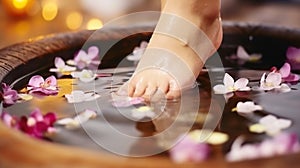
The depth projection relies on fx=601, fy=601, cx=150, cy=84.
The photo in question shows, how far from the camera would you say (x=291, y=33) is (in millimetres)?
1232

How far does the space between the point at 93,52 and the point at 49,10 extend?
1387 millimetres

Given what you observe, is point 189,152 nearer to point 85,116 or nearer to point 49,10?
point 85,116

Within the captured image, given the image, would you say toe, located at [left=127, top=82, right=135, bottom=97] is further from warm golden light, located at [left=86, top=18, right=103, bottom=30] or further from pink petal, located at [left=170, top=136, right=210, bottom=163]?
warm golden light, located at [left=86, top=18, right=103, bottom=30]

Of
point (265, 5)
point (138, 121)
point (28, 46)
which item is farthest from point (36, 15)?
point (138, 121)

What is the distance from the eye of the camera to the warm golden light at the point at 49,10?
7.89 feet

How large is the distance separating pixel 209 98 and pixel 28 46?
0.39m

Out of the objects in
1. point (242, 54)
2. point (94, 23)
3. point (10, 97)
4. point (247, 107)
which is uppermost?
point (94, 23)

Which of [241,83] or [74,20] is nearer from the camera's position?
[241,83]

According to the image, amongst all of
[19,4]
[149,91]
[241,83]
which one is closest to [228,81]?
[241,83]

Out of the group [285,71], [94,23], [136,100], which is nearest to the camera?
[136,100]

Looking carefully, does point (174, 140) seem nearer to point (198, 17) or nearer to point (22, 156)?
point (22, 156)

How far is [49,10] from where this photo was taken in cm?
251

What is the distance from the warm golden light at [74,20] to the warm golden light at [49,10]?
67 mm

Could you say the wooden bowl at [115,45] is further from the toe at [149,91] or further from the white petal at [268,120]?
the white petal at [268,120]
